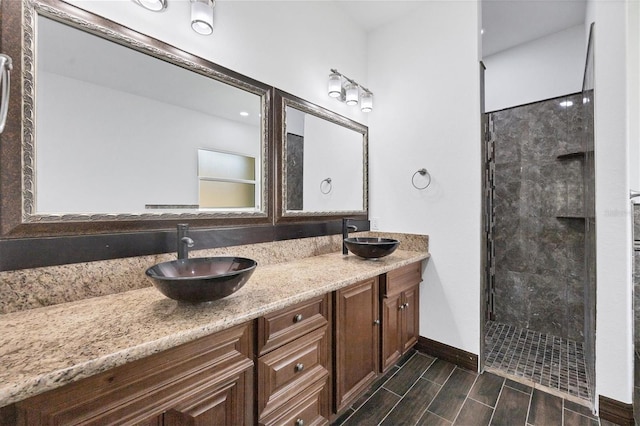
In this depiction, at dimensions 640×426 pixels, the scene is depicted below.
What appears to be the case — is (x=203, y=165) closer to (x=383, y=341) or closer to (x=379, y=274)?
(x=379, y=274)

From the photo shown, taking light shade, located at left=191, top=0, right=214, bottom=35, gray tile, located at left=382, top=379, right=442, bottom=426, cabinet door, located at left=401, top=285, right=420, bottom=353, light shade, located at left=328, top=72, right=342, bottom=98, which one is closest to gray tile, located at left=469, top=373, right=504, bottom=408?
gray tile, located at left=382, top=379, right=442, bottom=426

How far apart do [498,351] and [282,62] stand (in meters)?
2.92

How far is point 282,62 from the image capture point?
6.44ft

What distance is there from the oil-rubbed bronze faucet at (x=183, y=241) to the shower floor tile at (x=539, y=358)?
2.34 metres

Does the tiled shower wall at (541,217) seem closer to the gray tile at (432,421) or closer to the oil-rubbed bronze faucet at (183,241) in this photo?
the gray tile at (432,421)

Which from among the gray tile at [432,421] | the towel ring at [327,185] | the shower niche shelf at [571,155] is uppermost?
the shower niche shelf at [571,155]

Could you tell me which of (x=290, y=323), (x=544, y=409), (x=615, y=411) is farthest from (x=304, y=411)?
(x=615, y=411)

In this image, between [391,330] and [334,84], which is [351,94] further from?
[391,330]

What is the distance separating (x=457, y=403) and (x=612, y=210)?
4.85 feet

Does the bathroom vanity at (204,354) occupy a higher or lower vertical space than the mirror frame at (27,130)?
lower

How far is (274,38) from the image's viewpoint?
1.90 m

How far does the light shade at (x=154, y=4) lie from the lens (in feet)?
4.24

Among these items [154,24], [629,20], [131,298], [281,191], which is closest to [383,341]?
[281,191]

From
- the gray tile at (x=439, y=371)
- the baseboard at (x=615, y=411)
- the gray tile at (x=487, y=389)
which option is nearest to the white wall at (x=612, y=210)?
the baseboard at (x=615, y=411)
